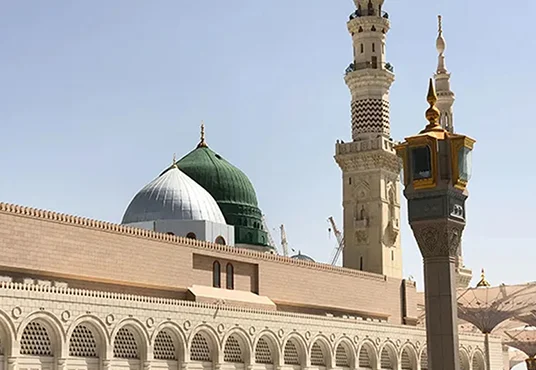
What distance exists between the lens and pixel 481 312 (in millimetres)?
51281

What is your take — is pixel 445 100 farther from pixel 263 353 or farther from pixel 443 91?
pixel 263 353

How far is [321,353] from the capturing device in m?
37.8

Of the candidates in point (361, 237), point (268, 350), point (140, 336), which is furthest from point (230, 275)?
point (361, 237)

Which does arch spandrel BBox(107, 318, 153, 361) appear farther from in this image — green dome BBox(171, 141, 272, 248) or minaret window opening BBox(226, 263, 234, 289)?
green dome BBox(171, 141, 272, 248)

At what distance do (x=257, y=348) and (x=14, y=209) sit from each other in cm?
1128

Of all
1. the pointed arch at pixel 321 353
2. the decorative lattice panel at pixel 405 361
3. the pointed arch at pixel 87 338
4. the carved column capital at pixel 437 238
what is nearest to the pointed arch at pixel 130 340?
the pointed arch at pixel 87 338

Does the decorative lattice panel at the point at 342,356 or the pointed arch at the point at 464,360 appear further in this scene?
the pointed arch at the point at 464,360

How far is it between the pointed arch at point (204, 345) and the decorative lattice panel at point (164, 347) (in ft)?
2.68

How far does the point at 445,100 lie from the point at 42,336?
38802 millimetres

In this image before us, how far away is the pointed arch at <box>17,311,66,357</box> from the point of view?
25422 millimetres

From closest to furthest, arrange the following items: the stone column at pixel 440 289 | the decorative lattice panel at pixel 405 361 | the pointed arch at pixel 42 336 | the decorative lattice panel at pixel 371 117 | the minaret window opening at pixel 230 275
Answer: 1. the stone column at pixel 440 289
2. the pointed arch at pixel 42 336
3. the minaret window opening at pixel 230 275
4. the decorative lattice panel at pixel 405 361
5. the decorative lattice panel at pixel 371 117

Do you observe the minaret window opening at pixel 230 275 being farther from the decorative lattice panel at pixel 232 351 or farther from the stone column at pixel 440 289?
the stone column at pixel 440 289

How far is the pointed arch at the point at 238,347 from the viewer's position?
3309cm

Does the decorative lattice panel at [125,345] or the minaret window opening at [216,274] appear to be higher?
the minaret window opening at [216,274]
